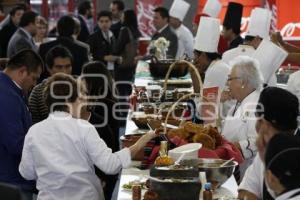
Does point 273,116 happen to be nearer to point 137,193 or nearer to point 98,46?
point 137,193

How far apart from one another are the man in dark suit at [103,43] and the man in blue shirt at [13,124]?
525 centimetres

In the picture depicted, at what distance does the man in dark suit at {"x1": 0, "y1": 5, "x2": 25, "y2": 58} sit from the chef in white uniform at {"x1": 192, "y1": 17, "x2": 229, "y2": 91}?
11.4 ft

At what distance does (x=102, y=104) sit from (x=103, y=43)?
4571 mm

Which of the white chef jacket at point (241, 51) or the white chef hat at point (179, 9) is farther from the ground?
the white chef jacket at point (241, 51)

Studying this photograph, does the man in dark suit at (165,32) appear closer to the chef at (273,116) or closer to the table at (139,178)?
the table at (139,178)

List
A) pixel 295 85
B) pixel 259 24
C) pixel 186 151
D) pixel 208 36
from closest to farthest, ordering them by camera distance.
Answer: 1. pixel 186 151
2. pixel 295 85
3. pixel 208 36
4. pixel 259 24

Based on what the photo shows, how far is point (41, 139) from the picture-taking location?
11.4 ft

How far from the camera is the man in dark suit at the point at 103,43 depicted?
30.8 ft

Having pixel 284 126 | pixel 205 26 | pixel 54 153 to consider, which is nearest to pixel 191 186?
pixel 284 126

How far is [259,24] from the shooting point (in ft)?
21.9

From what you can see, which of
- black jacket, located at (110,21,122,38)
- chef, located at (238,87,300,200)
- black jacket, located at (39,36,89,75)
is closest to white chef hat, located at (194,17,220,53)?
black jacket, located at (39,36,89,75)

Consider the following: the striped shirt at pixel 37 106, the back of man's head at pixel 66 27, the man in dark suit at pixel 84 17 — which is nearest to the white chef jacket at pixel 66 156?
the striped shirt at pixel 37 106

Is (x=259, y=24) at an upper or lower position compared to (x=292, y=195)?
lower

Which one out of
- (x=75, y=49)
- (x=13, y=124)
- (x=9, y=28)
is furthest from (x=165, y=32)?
(x=13, y=124)
